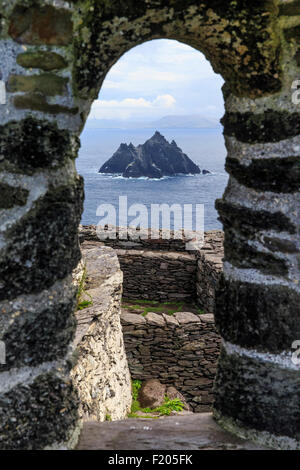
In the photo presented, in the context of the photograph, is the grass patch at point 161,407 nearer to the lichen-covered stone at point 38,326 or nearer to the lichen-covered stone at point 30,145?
the lichen-covered stone at point 38,326

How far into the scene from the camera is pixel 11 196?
167 cm

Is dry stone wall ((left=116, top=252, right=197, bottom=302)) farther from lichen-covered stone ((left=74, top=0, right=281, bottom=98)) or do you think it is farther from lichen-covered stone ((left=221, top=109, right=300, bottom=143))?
lichen-covered stone ((left=74, top=0, right=281, bottom=98))

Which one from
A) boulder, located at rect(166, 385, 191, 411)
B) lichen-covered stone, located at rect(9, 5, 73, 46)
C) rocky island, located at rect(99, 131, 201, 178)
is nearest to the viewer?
lichen-covered stone, located at rect(9, 5, 73, 46)

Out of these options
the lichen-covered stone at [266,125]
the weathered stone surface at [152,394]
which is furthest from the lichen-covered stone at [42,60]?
the weathered stone surface at [152,394]

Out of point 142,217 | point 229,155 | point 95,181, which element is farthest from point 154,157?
point 229,155

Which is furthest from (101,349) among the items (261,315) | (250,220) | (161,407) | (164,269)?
(164,269)

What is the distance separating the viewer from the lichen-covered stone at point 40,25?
1.53m

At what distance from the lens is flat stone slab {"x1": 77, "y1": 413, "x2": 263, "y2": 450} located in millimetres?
2115

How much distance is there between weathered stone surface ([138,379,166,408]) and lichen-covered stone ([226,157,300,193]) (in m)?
5.66

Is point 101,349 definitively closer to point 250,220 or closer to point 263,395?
point 263,395

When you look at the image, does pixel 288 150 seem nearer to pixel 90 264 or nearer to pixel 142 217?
pixel 90 264

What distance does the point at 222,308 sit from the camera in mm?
2250

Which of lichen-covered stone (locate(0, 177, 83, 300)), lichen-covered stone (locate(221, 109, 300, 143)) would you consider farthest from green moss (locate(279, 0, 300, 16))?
lichen-covered stone (locate(0, 177, 83, 300))

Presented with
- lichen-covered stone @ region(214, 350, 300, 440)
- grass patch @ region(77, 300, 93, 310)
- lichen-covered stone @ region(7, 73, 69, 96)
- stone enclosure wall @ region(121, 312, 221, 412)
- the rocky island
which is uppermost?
the rocky island
